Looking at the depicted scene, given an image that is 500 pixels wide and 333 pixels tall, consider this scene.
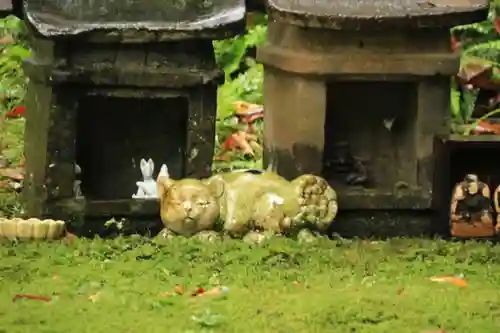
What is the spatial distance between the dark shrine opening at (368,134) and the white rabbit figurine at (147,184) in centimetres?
80

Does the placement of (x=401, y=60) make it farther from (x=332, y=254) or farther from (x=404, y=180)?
(x=332, y=254)

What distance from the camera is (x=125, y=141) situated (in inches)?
190

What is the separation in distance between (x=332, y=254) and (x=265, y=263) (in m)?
0.31

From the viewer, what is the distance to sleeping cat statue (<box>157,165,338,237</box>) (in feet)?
14.0

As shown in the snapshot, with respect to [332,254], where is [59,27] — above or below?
above

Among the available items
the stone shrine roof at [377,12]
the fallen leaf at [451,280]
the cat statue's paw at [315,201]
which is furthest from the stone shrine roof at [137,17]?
the fallen leaf at [451,280]

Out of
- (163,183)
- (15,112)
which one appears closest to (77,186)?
(163,183)

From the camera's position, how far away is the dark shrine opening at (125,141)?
4.78 m

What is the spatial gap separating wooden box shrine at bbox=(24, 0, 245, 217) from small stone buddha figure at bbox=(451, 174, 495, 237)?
1.11m

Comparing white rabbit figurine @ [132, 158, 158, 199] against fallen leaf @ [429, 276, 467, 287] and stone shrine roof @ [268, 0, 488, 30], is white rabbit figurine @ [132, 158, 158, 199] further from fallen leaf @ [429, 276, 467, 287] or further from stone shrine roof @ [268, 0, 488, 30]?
fallen leaf @ [429, 276, 467, 287]

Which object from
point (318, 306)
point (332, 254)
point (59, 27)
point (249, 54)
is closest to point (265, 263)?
point (332, 254)

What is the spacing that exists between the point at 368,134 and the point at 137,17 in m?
1.24

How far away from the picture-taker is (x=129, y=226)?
14.9ft

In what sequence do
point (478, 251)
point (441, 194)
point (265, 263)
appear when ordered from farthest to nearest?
point (441, 194), point (478, 251), point (265, 263)
